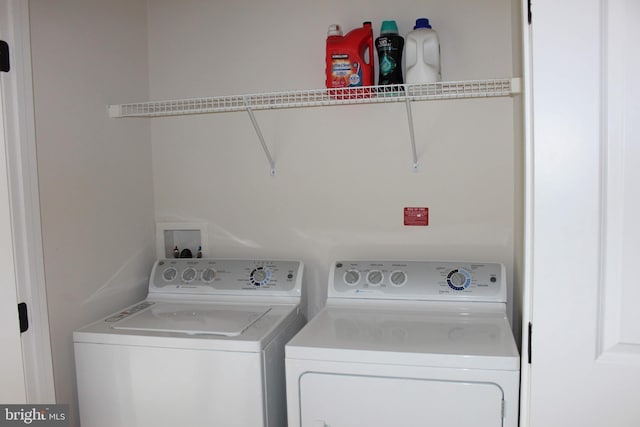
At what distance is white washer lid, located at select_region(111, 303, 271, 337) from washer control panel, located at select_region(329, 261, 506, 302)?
0.39 m

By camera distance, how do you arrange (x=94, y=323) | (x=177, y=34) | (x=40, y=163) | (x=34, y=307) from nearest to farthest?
(x=34, y=307) → (x=40, y=163) → (x=94, y=323) → (x=177, y=34)

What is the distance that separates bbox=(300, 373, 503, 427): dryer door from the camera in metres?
1.64

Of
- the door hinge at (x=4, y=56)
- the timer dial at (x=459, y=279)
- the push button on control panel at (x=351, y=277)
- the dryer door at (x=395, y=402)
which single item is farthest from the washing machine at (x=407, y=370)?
the door hinge at (x=4, y=56)

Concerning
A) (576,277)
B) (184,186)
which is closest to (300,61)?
(184,186)

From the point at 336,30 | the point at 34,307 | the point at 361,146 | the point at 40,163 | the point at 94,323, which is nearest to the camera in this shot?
the point at 34,307

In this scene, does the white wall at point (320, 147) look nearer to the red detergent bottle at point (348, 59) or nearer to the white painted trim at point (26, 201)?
the red detergent bottle at point (348, 59)

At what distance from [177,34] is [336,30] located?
2.93ft

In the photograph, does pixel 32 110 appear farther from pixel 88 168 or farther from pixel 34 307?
pixel 34 307

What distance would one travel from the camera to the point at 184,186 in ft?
8.82

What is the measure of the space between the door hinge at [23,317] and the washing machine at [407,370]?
894 millimetres

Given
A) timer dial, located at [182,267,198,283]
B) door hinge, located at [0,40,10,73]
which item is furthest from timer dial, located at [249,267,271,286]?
door hinge, located at [0,40,10,73]

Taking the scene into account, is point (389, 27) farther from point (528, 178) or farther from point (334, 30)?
point (528, 178)

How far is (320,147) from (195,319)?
1.01 m

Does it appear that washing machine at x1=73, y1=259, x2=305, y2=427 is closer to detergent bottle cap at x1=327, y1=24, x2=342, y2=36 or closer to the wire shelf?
the wire shelf
